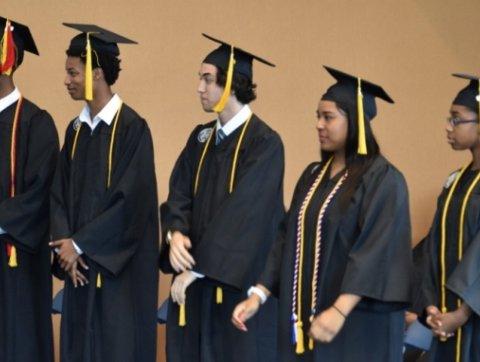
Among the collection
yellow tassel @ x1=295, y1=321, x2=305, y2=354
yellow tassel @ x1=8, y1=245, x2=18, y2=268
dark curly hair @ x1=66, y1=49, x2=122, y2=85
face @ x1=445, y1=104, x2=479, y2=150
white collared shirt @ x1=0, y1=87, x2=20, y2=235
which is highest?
dark curly hair @ x1=66, y1=49, x2=122, y2=85

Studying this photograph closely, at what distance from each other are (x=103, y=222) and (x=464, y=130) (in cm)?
167

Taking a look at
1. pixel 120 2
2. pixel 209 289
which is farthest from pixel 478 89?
pixel 120 2

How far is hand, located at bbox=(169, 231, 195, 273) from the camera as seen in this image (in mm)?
4324

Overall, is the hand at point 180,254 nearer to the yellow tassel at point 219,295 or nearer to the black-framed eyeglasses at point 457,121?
the yellow tassel at point 219,295

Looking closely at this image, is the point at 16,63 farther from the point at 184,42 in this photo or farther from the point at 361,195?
the point at 361,195

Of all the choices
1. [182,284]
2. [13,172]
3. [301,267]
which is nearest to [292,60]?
[13,172]

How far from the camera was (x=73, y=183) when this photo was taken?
4926mm

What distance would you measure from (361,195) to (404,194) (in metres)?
0.15

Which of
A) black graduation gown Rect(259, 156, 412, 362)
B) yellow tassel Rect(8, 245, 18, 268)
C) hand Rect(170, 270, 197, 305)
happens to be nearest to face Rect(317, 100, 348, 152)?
black graduation gown Rect(259, 156, 412, 362)

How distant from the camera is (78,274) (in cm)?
484

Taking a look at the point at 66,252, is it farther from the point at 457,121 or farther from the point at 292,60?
the point at 292,60

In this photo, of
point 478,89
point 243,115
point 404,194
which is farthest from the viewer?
point 243,115

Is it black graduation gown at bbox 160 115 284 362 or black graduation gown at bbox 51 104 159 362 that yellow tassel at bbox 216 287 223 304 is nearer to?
black graduation gown at bbox 160 115 284 362

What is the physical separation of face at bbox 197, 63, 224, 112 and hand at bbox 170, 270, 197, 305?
758mm
